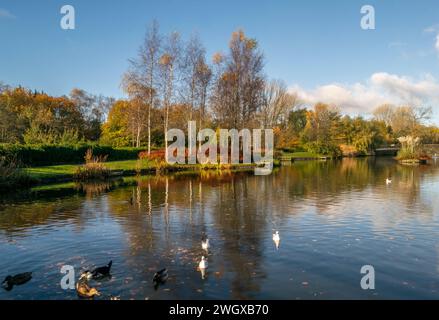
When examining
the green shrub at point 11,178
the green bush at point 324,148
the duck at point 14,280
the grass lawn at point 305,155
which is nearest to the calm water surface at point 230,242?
the duck at point 14,280

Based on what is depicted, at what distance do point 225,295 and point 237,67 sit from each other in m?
43.1

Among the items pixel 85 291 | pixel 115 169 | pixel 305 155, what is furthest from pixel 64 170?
pixel 305 155

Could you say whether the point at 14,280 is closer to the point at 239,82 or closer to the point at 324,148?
the point at 239,82

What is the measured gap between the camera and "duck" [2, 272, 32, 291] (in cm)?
855

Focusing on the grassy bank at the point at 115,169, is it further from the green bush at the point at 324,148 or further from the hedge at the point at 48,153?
the green bush at the point at 324,148

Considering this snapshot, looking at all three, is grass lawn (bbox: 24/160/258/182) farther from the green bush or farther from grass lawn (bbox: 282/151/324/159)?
the green bush

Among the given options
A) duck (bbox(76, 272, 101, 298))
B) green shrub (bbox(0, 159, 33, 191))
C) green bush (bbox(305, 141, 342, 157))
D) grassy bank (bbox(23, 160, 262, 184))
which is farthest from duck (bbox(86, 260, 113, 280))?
green bush (bbox(305, 141, 342, 157))

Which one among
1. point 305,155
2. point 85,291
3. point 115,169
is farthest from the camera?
point 305,155

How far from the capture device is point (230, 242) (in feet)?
40.1

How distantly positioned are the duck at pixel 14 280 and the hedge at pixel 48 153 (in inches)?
932

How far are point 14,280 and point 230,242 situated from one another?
20.3 feet

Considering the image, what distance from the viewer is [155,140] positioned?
5859 cm

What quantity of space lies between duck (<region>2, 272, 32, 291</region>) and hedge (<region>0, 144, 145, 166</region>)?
23671mm
